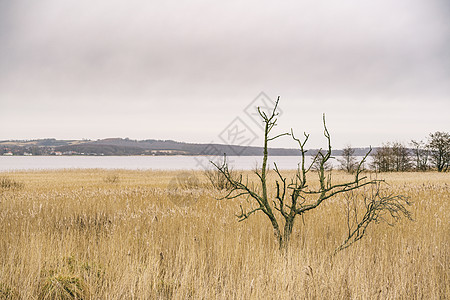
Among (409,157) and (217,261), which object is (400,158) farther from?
(217,261)

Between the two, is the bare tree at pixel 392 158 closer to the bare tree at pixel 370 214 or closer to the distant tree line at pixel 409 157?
the distant tree line at pixel 409 157

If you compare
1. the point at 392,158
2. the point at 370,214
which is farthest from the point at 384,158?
the point at 370,214

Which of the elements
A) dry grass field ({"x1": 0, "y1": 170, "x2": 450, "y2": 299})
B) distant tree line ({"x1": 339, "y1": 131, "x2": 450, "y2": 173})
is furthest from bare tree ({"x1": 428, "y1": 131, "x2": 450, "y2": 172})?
dry grass field ({"x1": 0, "y1": 170, "x2": 450, "y2": 299})

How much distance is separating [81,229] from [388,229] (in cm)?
554

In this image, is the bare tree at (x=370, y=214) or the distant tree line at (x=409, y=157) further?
the distant tree line at (x=409, y=157)

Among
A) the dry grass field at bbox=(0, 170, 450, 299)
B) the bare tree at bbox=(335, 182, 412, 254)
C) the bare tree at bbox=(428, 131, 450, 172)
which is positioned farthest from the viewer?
the bare tree at bbox=(428, 131, 450, 172)

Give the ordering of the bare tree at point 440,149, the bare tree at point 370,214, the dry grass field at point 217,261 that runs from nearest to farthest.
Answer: the dry grass field at point 217,261
the bare tree at point 370,214
the bare tree at point 440,149

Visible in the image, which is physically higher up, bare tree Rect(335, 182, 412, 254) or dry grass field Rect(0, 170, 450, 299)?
bare tree Rect(335, 182, 412, 254)

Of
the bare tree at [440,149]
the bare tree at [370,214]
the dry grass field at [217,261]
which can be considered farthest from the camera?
the bare tree at [440,149]

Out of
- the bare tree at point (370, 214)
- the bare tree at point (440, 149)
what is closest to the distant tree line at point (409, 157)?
the bare tree at point (440, 149)

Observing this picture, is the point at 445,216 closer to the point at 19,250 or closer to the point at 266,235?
the point at 266,235

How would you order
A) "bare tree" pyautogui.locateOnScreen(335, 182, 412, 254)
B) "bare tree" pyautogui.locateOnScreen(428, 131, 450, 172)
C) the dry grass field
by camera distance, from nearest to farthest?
1. the dry grass field
2. "bare tree" pyautogui.locateOnScreen(335, 182, 412, 254)
3. "bare tree" pyautogui.locateOnScreen(428, 131, 450, 172)

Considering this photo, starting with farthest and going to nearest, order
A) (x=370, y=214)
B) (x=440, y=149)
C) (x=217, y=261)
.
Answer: (x=440, y=149)
(x=370, y=214)
(x=217, y=261)

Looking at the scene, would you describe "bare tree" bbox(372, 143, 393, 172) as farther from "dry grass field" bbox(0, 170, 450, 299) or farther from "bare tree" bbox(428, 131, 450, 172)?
"dry grass field" bbox(0, 170, 450, 299)
